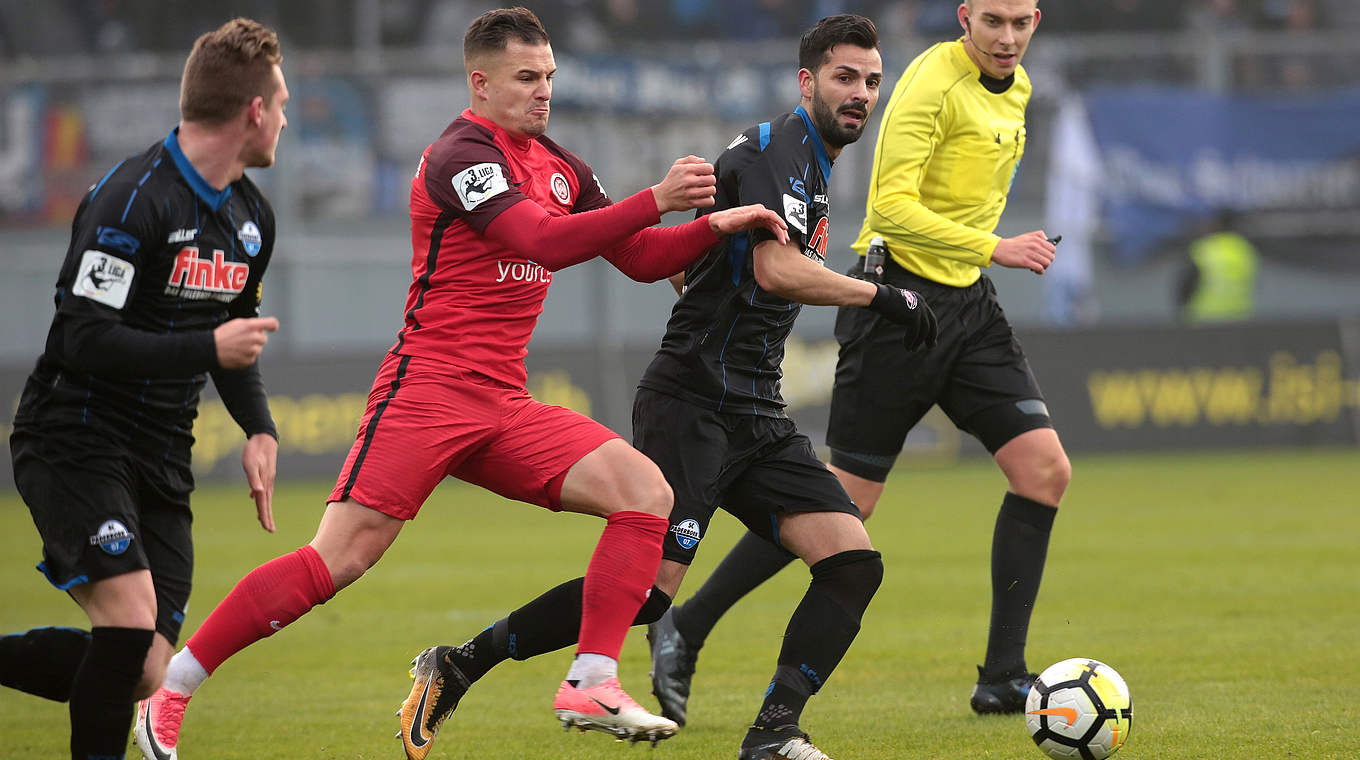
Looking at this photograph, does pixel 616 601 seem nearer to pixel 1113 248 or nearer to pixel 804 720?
pixel 804 720

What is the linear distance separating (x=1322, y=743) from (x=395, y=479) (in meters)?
3.05

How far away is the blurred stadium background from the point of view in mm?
17438

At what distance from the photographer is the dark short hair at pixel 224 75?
437 cm

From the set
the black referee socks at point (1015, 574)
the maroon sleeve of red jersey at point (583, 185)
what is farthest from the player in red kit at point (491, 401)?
the black referee socks at point (1015, 574)

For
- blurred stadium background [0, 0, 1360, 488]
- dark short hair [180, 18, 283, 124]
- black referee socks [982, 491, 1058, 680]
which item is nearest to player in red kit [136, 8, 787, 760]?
dark short hair [180, 18, 283, 124]

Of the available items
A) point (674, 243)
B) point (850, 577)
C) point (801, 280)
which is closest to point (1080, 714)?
point (850, 577)

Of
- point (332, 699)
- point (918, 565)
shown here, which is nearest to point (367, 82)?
point (918, 565)

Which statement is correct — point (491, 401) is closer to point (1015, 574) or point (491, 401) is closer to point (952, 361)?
point (952, 361)

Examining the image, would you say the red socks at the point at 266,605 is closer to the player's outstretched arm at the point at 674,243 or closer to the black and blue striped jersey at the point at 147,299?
the black and blue striped jersey at the point at 147,299

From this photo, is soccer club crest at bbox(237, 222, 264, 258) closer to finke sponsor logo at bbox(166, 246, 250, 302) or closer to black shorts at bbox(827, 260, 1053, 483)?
finke sponsor logo at bbox(166, 246, 250, 302)

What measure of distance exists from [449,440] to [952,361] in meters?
2.12

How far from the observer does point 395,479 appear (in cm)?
496

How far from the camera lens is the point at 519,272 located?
5199 millimetres

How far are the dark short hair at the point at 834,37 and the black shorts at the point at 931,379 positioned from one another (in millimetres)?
1239
